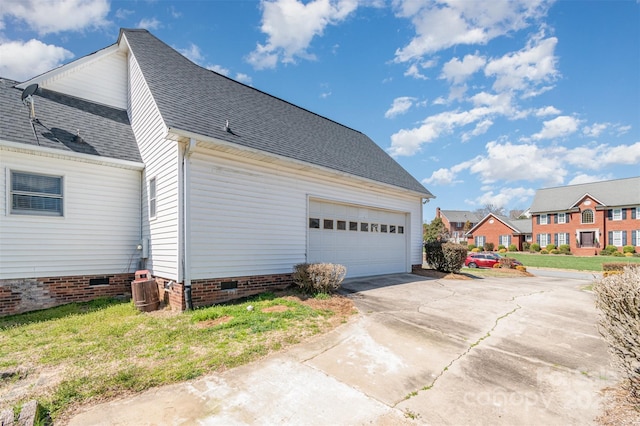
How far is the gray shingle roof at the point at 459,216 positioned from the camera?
231ft

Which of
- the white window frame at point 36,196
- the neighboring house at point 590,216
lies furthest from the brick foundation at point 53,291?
the neighboring house at point 590,216

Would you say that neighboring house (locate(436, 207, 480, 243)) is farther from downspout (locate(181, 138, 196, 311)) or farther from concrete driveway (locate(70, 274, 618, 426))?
downspout (locate(181, 138, 196, 311))

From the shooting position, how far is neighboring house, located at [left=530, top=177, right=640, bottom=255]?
111 feet

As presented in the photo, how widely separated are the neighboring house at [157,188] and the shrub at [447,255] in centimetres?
464

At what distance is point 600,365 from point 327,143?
32.1ft

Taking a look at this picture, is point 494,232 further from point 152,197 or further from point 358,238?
point 152,197

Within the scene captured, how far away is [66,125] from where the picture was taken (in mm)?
8492

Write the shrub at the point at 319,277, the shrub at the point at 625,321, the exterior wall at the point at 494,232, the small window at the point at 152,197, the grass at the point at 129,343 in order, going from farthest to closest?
the exterior wall at the point at 494,232 < the small window at the point at 152,197 < the shrub at the point at 319,277 < the grass at the point at 129,343 < the shrub at the point at 625,321

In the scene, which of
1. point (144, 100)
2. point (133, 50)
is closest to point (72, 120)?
point (144, 100)

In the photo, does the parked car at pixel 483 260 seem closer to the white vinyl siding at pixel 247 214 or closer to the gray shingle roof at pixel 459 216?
Answer: the white vinyl siding at pixel 247 214

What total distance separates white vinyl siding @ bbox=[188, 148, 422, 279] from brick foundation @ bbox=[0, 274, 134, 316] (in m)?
3.20

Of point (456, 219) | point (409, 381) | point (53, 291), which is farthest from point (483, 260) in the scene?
point (456, 219)

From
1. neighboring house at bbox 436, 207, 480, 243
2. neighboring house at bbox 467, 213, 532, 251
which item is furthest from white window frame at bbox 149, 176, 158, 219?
neighboring house at bbox 436, 207, 480, 243

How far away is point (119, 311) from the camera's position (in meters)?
7.01
